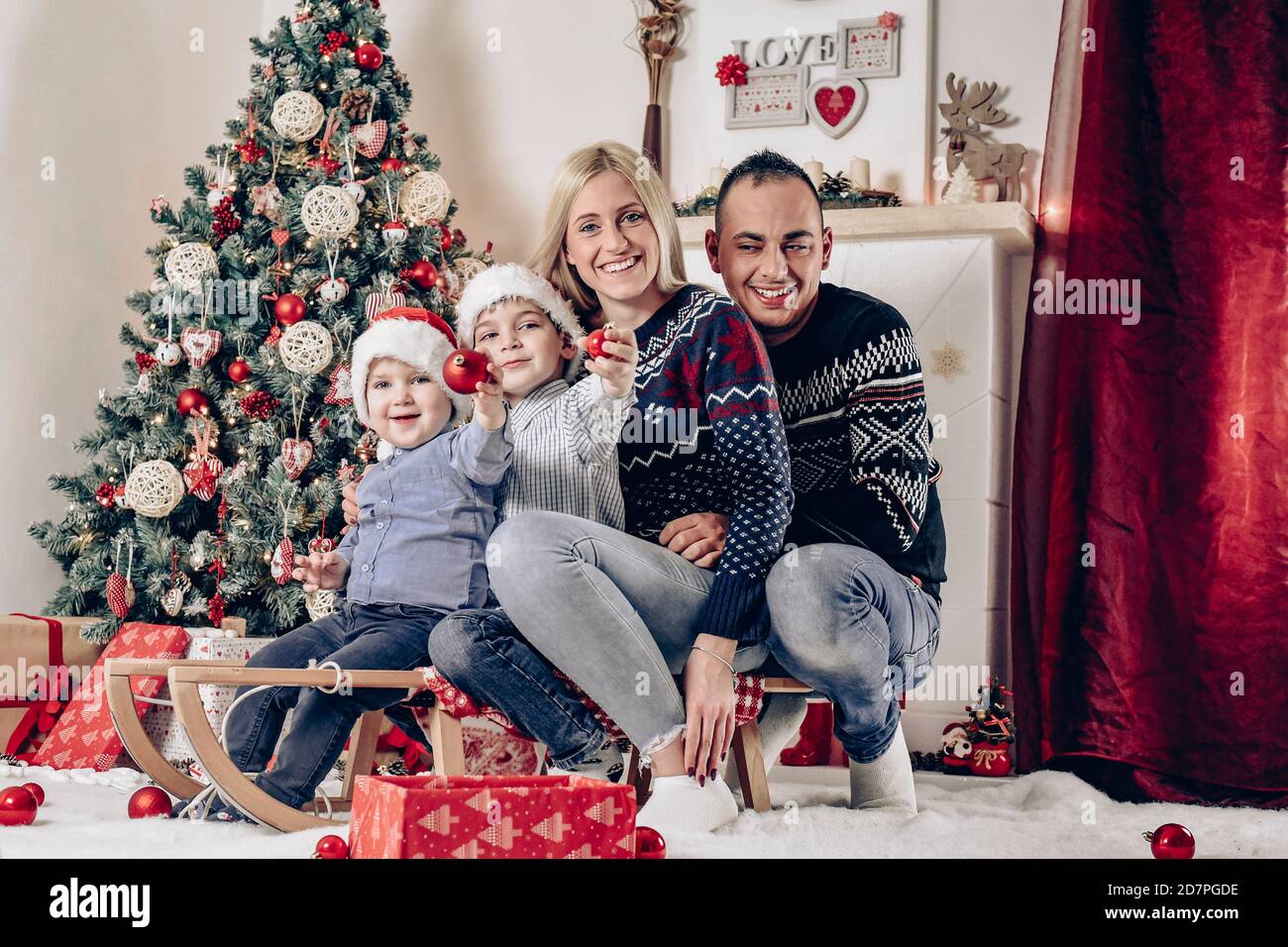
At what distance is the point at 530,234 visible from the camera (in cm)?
320

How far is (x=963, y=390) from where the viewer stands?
2713 millimetres

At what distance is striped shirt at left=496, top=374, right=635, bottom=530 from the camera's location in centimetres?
166

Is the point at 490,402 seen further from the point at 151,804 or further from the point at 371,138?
the point at 371,138

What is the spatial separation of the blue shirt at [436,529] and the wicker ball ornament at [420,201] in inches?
39.3

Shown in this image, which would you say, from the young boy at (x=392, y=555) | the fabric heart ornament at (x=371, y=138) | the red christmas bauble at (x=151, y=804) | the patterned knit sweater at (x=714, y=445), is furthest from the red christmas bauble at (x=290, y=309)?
the red christmas bauble at (x=151, y=804)

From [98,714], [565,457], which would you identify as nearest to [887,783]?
[565,457]

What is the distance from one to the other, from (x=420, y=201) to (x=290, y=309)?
0.37 meters

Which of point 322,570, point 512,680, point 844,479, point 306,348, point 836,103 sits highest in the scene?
point 836,103

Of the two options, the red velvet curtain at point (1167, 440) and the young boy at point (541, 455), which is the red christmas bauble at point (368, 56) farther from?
the red velvet curtain at point (1167, 440)

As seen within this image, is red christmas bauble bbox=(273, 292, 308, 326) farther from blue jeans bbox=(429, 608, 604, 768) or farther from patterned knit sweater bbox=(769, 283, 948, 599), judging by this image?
blue jeans bbox=(429, 608, 604, 768)

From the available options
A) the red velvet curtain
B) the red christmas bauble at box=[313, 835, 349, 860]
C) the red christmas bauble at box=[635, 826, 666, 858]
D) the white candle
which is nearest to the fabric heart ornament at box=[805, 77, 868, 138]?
the white candle

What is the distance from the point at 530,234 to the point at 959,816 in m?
1.92

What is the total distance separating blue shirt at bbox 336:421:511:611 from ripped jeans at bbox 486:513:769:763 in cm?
17
